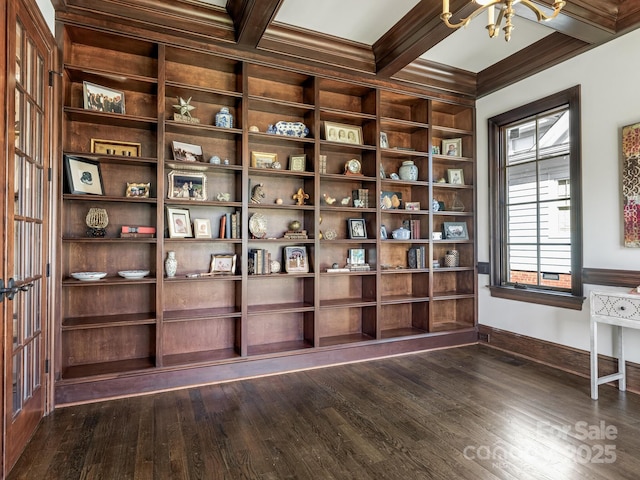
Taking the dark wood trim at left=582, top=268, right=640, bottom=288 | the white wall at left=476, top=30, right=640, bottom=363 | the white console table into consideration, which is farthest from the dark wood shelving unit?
the white console table

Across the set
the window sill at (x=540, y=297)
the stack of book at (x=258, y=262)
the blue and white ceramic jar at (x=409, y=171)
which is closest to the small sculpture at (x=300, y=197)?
the stack of book at (x=258, y=262)

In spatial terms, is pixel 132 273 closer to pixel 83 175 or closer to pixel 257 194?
pixel 83 175

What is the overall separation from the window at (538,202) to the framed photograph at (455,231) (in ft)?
1.12

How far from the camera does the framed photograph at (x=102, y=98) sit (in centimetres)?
286

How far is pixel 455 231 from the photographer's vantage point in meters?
4.39

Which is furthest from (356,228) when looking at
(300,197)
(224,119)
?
(224,119)

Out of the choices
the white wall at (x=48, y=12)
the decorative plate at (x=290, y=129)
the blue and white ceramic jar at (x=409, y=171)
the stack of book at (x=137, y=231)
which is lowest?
the stack of book at (x=137, y=231)

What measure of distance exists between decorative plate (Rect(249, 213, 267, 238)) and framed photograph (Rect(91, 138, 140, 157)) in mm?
1127

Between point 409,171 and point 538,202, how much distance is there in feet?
4.47

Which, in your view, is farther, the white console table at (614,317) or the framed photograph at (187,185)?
the framed photograph at (187,185)

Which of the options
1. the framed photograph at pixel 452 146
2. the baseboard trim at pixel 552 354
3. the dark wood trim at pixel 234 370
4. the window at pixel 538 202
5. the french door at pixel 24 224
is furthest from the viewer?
the framed photograph at pixel 452 146

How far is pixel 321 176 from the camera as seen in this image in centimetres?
358

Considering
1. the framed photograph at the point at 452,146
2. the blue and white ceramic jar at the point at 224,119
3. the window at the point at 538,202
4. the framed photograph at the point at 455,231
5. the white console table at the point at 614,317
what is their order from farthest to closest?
the framed photograph at the point at 452,146 < the framed photograph at the point at 455,231 < the window at the point at 538,202 < the blue and white ceramic jar at the point at 224,119 < the white console table at the point at 614,317

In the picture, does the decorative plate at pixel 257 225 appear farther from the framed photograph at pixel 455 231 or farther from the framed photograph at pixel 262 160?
the framed photograph at pixel 455 231
